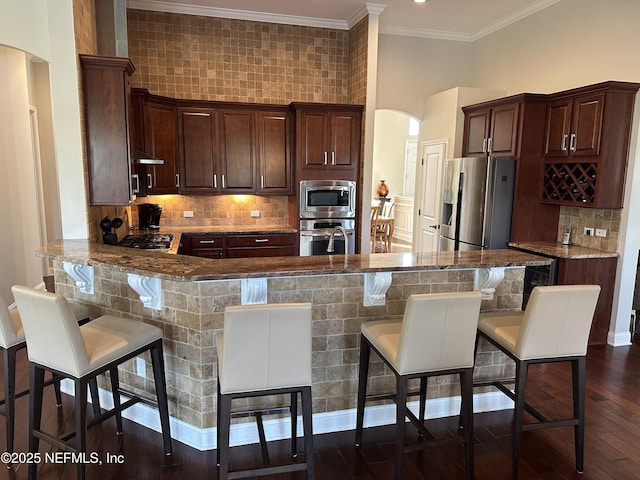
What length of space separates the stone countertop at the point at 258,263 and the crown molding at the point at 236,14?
3410mm

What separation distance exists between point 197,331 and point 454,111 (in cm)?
440

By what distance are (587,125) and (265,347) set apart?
3.77m

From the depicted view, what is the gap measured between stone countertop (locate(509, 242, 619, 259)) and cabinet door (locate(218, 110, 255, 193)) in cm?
312

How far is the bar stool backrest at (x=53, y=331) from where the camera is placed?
197cm

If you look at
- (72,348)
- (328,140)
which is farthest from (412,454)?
(328,140)

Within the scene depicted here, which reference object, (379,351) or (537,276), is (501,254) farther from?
(537,276)

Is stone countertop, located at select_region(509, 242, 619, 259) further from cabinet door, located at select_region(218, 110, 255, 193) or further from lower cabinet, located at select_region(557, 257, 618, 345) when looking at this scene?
cabinet door, located at select_region(218, 110, 255, 193)

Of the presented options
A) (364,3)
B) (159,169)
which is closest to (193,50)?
(159,169)

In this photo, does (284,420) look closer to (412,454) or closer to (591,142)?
(412,454)

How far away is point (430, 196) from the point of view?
6.08m

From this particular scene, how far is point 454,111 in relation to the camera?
5.49 m

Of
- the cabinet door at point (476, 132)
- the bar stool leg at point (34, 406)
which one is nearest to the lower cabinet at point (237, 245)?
the cabinet door at point (476, 132)

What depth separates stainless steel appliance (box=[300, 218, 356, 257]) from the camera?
538 cm

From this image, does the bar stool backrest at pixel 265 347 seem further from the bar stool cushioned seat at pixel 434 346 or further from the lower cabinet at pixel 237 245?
the lower cabinet at pixel 237 245
